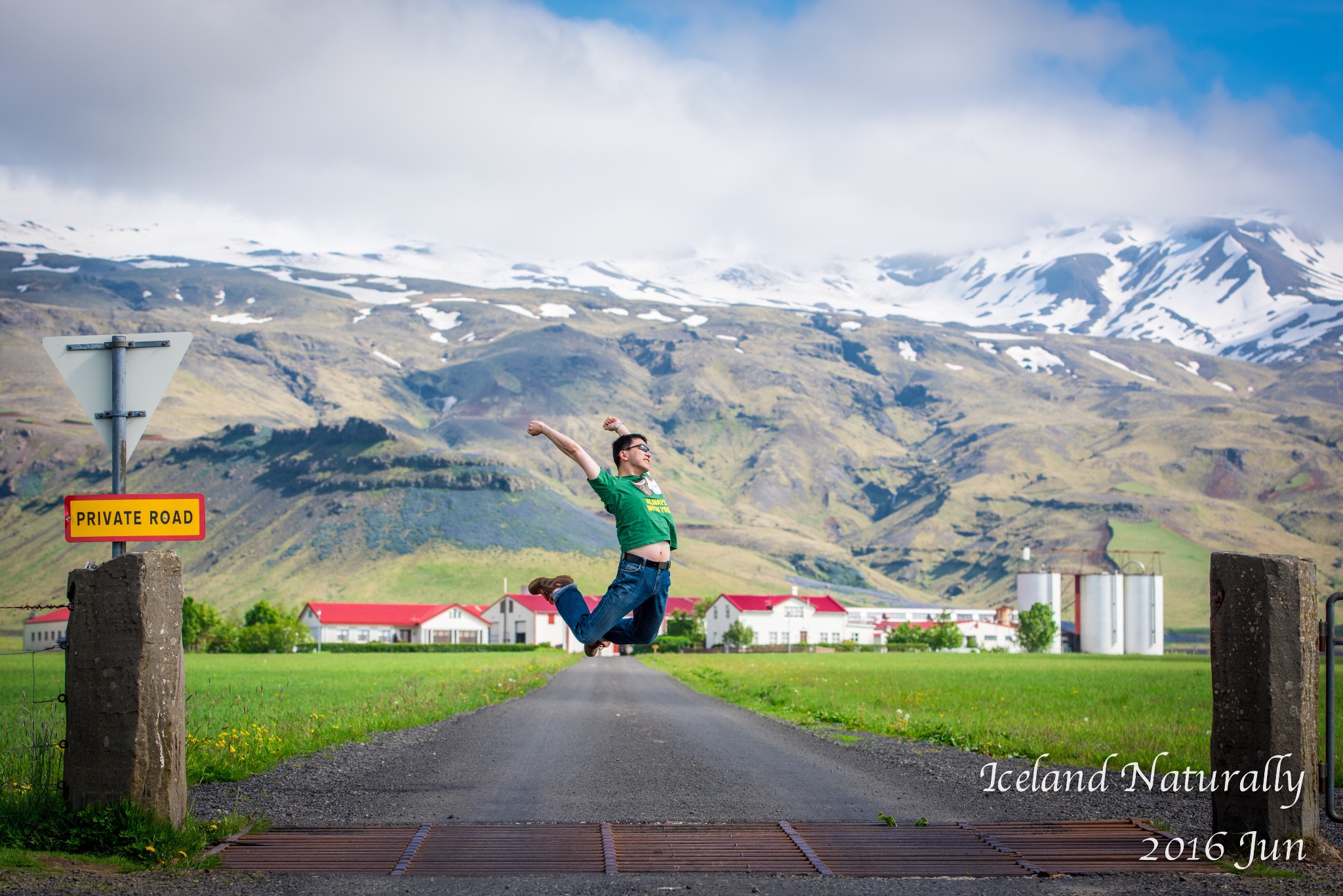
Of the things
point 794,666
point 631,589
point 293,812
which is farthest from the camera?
point 794,666

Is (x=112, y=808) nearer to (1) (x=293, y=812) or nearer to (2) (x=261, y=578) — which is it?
(1) (x=293, y=812)

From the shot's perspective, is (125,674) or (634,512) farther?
(634,512)

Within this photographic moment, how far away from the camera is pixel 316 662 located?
7650 cm

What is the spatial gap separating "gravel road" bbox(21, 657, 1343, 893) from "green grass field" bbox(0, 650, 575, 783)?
798mm

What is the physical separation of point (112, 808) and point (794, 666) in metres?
59.5

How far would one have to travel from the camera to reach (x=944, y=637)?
13938 cm

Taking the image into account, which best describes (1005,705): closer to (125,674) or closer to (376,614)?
(125,674)

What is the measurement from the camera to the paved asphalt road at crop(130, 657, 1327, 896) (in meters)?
8.21

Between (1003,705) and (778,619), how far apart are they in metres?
109

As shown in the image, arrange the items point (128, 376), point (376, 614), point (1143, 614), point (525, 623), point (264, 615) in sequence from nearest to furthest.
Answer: point (128, 376), point (264, 615), point (376, 614), point (525, 623), point (1143, 614)

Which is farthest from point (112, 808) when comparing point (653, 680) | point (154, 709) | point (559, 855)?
point (653, 680)

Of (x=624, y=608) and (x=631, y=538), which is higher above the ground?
(x=631, y=538)

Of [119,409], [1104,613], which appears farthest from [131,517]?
[1104,613]

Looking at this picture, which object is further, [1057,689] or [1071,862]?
[1057,689]
